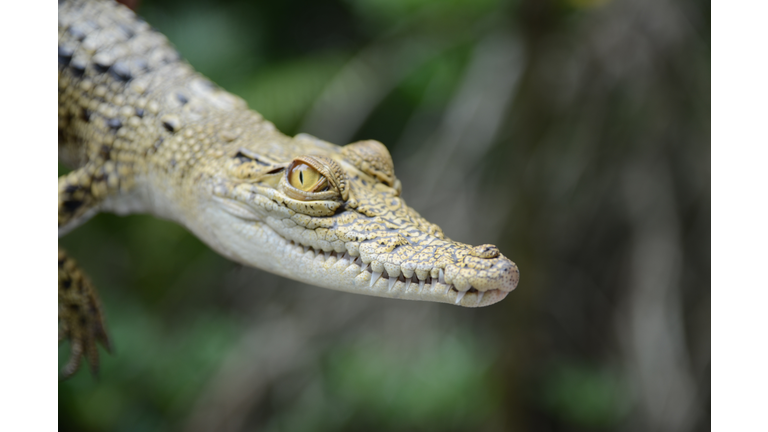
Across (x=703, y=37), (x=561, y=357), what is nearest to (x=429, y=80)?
(x=703, y=37)

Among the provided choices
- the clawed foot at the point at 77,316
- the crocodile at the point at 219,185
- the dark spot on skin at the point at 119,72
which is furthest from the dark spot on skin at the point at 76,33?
the clawed foot at the point at 77,316

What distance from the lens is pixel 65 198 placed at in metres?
1.44

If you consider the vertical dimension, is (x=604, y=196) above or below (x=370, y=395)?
above

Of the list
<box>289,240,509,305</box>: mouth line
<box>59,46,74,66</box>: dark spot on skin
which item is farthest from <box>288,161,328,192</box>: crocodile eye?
<box>59,46,74,66</box>: dark spot on skin

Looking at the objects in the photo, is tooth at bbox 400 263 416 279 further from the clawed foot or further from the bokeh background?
the bokeh background

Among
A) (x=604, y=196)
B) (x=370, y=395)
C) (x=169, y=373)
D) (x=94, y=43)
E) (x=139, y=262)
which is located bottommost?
(x=169, y=373)

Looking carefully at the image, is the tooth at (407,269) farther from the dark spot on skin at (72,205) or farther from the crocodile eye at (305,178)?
the dark spot on skin at (72,205)

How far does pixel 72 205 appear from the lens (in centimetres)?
146

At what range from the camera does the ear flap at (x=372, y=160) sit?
1.36 metres

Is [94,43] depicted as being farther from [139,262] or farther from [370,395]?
[139,262]

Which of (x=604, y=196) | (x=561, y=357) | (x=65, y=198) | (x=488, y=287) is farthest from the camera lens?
(x=561, y=357)

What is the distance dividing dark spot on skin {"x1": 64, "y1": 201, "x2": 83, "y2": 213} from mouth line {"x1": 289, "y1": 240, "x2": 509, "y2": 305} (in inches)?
29.5

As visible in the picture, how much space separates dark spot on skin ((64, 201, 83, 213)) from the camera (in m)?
1.44

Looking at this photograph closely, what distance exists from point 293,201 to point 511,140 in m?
2.24
